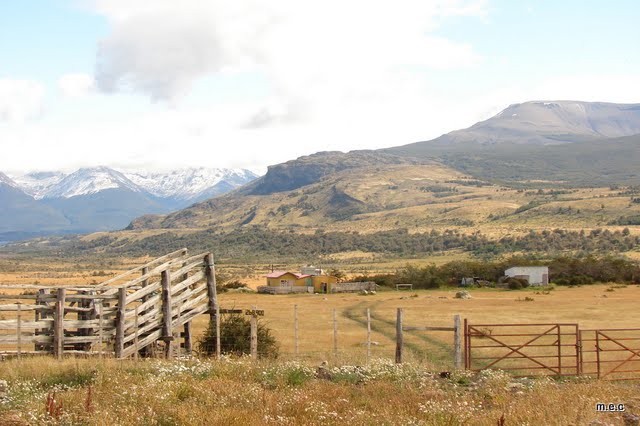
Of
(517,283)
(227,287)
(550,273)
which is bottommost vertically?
(227,287)

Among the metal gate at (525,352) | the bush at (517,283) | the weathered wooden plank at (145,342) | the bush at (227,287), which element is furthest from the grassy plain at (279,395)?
the bush at (517,283)

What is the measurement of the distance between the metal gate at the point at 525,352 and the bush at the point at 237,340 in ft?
23.4

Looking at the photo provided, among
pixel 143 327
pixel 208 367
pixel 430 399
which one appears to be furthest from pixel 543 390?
pixel 143 327

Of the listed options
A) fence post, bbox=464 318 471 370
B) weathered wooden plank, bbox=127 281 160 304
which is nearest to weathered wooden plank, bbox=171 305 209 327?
weathered wooden plank, bbox=127 281 160 304

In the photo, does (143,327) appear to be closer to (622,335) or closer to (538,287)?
(622,335)

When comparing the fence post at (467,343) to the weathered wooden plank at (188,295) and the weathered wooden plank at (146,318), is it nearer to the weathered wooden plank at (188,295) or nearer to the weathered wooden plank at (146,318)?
the weathered wooden plank at (188,295)

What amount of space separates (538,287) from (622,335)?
128 feet

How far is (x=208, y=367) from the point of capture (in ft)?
47.0

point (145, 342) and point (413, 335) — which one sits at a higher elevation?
point (145, 342)

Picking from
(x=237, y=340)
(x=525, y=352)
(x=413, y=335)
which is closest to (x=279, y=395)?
(x=237, y=340)

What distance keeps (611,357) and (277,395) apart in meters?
18.6

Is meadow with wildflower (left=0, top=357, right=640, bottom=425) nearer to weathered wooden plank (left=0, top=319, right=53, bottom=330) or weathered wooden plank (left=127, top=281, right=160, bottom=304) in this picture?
weathered wooden plank (left=0, top=319, right=53, bottom=330)

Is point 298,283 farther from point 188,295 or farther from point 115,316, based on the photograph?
point 115,316

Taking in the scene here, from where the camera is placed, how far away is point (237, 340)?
23.2 m
